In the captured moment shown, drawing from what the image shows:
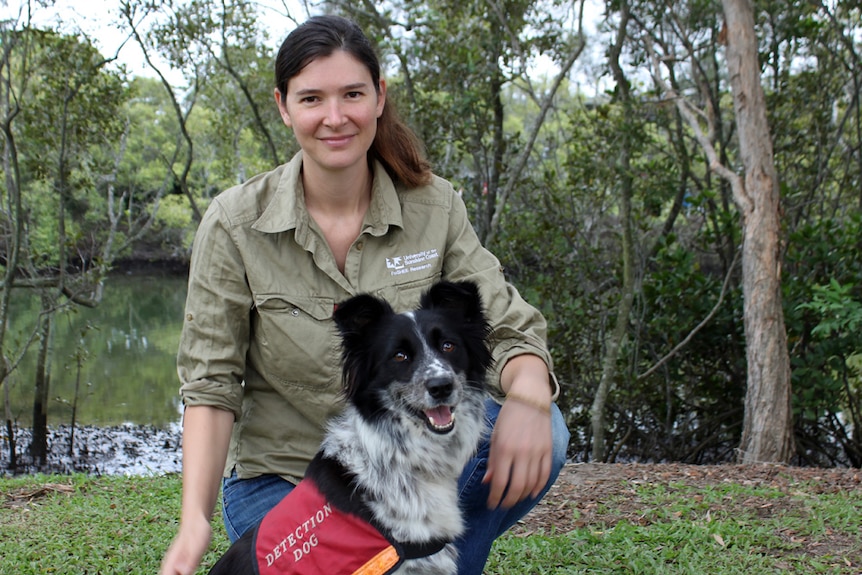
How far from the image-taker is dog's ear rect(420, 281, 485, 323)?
268 cm

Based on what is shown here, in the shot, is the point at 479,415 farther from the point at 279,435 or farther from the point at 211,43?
the point at 211,43

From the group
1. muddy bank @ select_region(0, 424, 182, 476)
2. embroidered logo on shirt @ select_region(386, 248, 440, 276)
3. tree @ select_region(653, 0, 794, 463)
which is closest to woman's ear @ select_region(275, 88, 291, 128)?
embroidered logo on shirt @ select_region(386, 248, 440, 276)

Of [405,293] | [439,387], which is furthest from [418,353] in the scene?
[405,293]

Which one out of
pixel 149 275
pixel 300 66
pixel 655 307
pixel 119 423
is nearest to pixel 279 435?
A: pixel 300 66

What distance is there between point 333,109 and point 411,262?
0.69m

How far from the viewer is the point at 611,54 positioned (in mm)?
8438

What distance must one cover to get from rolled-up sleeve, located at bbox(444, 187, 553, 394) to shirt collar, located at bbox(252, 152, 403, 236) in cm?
27

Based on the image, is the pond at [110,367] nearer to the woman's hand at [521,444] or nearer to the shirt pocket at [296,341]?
the shirt pocket at [296,341]

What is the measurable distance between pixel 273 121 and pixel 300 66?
12.6 m

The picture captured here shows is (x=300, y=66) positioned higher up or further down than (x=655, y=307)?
higher up

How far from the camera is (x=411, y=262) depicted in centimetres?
316

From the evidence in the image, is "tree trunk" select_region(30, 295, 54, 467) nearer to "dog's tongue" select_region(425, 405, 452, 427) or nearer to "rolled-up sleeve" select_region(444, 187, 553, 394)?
"rolled-up sleeve" select_region(444, 187, 553, 394)

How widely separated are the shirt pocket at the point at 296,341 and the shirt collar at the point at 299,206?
11.2 inches

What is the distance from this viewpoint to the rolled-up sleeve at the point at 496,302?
2875 millimetres
